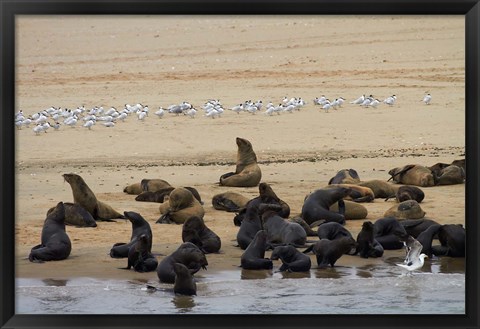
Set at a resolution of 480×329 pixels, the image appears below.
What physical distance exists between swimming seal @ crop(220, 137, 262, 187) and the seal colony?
1081mm

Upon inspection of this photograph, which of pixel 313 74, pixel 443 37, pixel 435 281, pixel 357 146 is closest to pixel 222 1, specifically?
pixel 435 281

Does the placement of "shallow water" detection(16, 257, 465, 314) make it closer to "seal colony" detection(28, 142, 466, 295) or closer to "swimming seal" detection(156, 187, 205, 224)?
"seal colony" detection(28, 142, 466, 295)

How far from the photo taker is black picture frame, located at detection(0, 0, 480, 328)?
5.75 m

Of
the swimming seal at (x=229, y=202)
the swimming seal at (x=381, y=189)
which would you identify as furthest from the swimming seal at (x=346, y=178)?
the swimming seal at (x=229, y=202)

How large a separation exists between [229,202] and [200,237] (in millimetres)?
1983

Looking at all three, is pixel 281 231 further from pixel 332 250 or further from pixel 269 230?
pixel 332 250

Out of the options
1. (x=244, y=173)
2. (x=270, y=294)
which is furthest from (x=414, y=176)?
(x=270, y=294)

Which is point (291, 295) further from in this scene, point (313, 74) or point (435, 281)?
point (313, 74)

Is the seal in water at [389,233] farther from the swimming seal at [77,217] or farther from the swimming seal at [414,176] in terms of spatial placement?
the swimming seal at [414,176]

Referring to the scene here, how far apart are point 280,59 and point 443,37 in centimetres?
458

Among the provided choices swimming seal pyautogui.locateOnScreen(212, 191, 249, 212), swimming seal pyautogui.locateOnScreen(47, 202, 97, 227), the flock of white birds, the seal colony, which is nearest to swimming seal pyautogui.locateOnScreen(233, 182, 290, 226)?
the seal colony

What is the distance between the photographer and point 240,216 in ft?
36.6

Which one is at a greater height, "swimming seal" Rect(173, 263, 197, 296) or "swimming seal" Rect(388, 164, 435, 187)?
"swimming seal" Rect(388, 164, 435, 187)

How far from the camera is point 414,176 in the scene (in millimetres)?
13359
